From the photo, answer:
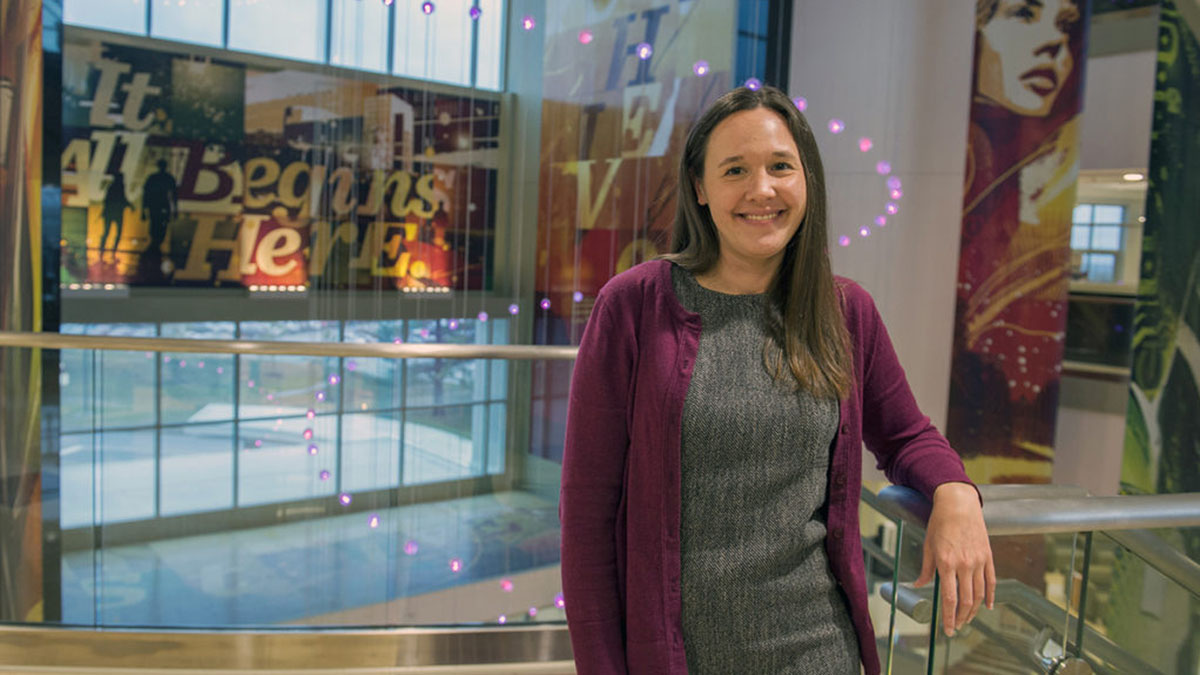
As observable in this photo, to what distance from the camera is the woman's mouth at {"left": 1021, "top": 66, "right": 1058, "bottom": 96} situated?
4.67 metres

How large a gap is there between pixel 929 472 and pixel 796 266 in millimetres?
304

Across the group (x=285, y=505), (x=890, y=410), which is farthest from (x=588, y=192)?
(x=890, y=410)

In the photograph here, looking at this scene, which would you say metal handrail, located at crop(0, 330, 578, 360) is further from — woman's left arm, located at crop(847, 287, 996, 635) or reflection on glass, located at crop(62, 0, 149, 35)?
woman's left arm, located at crop(847, 287, 996, 635)

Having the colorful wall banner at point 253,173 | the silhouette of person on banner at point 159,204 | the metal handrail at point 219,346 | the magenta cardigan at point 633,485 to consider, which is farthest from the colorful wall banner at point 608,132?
the magenta cardigan at point 633,485

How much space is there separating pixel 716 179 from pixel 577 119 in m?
3.39

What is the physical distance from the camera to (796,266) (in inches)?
45.5

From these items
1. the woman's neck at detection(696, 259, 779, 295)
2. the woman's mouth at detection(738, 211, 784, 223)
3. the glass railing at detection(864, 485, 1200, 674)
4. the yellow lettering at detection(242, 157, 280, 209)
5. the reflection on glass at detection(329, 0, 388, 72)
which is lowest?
the glass railing at detection(864, 485, 1200, 674)

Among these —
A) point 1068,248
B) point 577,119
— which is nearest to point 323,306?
point 577,119

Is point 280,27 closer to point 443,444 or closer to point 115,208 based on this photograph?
point 115,208

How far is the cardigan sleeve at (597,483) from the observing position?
108 cm

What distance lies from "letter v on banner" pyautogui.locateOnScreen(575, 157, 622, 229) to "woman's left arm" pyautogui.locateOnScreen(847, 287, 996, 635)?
127 inches

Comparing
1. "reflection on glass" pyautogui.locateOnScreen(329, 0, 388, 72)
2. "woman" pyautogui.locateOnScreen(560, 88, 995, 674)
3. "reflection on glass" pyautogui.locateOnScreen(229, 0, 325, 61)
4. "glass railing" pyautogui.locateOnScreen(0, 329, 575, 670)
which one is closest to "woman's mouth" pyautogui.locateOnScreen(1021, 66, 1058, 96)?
"glass railing" pyautogui.locateOnScreen(0, 329, 575, 670)

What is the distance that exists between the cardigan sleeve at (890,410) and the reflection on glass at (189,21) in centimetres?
351

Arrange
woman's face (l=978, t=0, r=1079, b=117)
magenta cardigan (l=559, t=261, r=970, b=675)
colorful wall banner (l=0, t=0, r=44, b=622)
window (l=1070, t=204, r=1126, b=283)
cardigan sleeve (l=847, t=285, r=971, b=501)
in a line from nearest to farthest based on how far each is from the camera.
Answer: magenta cardigan (l=559, t=261, r=970, b=675) → cardigan sleeve (l=847, t=285, r=971, b=501) → colorful wall banner (l=0, t=0, r=44, b=622) → window (l=1070, t=204, r=1126, b=283) → woman's face (l=978, t=0, r=1079, b=117)
